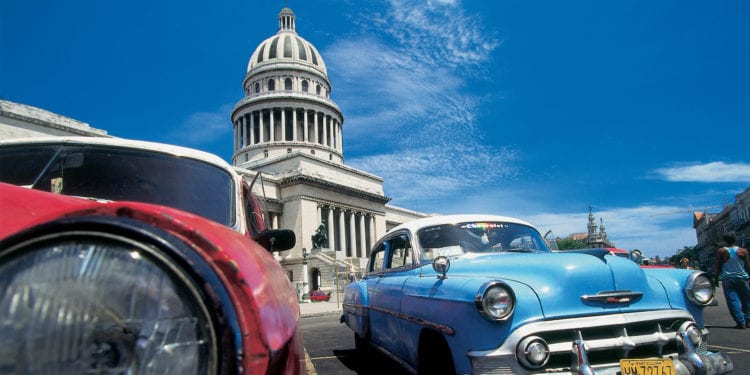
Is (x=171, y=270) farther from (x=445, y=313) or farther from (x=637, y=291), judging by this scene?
(x=637, y=291)

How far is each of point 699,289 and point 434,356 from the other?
2.16m

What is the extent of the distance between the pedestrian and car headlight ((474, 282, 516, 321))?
7.17 m

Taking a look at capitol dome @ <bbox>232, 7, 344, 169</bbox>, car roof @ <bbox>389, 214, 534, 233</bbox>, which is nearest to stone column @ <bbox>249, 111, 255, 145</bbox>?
capitol dome @ <bbox>232, 7, 344, 169</bbox>

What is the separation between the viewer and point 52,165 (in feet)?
8.35

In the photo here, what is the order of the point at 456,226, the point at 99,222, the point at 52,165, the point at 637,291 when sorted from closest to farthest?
1. the point at 99,222
2. the point at 52,165
3. the point at 637,291
4. the point at 456,226

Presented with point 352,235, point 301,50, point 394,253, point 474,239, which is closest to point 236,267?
point 474,239

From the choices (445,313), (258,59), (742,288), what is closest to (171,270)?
(445,313)

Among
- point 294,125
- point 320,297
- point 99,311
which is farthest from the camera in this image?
point 294,125

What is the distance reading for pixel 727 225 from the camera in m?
83.6

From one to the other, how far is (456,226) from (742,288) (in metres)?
6.49

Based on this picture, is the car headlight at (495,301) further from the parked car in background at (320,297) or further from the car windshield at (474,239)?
the parked car in background at (320,297)

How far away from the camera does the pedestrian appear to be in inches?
310

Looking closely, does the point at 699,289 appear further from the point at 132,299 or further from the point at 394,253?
the point at 132,299

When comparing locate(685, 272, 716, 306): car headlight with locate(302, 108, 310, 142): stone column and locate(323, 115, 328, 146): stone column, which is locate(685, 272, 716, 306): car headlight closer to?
locate(302, 108, 310, 142): stone column
